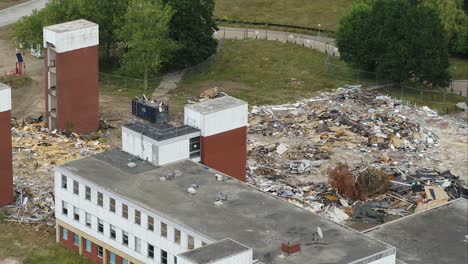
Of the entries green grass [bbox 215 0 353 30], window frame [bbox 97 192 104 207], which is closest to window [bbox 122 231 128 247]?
window frame [bbox 97 192 104 207]

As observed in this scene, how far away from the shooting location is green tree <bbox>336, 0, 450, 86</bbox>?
151500mm

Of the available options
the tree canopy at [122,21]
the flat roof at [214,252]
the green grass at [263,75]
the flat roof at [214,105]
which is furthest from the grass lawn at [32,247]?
the tree canopy at [122,21]

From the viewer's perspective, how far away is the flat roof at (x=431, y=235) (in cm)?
10778

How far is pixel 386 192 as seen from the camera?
124 metres

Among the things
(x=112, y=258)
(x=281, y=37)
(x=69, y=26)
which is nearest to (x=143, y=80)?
(x=69, y=26)

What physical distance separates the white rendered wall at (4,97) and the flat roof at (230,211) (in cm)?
989

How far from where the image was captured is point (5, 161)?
12031 cm

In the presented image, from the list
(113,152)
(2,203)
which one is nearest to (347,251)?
(113,152)

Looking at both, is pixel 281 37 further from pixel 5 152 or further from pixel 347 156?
pixel 5 152

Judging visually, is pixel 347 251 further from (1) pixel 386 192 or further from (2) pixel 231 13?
(2) pixel 231 13

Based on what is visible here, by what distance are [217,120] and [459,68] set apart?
5739cm

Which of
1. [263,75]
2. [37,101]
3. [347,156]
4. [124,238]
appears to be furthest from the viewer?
[263,75]

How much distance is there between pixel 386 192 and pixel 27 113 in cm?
4135

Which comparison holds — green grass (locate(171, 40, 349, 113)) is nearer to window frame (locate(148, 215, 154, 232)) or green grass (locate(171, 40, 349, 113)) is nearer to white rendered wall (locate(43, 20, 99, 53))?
white rendered wall (locate(43, 20, 99, 53))
